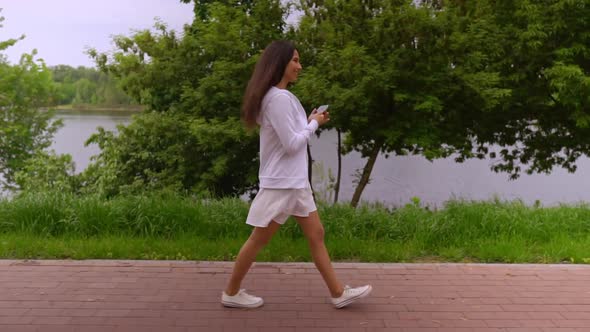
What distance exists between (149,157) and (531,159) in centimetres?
771

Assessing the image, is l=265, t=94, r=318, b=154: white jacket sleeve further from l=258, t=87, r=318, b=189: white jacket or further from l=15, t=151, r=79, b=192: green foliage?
l=15, t=151, r=79, b=192: green foliage

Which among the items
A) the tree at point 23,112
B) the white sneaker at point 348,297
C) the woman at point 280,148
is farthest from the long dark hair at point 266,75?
the tree at point 23,112

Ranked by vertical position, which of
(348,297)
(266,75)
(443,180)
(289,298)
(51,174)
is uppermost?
(266,75)

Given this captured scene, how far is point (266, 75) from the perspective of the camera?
3.52m

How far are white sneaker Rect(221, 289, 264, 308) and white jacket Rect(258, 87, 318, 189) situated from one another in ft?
2.61

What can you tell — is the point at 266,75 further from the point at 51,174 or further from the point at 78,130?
the point at 78,130

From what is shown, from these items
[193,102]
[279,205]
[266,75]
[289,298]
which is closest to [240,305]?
[289,298]

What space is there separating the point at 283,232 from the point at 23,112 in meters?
22.1

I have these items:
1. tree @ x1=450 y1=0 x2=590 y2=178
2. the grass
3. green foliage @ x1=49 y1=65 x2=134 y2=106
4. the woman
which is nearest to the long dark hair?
the woman

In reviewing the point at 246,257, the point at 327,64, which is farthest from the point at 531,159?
the point at 246,257

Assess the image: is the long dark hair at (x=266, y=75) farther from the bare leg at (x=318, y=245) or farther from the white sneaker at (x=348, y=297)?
the white sneaker at (x=348, y=297)

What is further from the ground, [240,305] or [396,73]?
[396,73]

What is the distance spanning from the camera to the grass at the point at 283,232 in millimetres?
4957

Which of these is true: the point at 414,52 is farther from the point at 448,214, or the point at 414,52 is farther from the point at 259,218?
the point at 259,218
